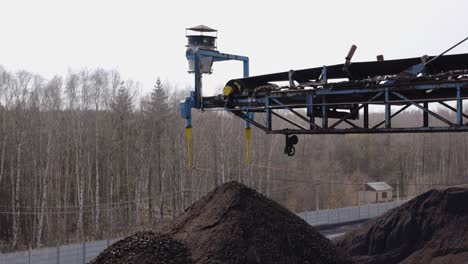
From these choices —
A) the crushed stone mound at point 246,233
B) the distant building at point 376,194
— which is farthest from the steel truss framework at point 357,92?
the distant building at point 376,194

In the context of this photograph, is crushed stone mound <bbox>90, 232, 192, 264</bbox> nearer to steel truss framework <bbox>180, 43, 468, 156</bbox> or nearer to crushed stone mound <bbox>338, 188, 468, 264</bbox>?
steel truss framework <bbox>180, 43, 468, 156</bbox>

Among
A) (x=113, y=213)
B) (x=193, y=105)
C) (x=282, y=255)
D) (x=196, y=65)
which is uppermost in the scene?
(x=196, y=65)

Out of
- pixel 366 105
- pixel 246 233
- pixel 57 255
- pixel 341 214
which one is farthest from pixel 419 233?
pixel 341 214

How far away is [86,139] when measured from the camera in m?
34.9

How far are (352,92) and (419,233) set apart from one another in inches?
434

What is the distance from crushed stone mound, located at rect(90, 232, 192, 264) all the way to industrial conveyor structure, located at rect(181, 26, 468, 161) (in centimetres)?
234

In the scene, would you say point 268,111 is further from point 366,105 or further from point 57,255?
point 57,255

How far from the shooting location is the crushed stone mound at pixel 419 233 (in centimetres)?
1627

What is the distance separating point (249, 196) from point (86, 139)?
26.0 meters

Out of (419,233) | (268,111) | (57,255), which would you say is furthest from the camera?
(57,255)

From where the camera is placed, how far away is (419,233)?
1756cm

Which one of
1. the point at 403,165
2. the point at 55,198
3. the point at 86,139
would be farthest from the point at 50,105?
the point at 403,165

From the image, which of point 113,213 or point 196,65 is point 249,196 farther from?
point 113,213

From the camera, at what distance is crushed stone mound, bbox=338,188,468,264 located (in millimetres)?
16273
